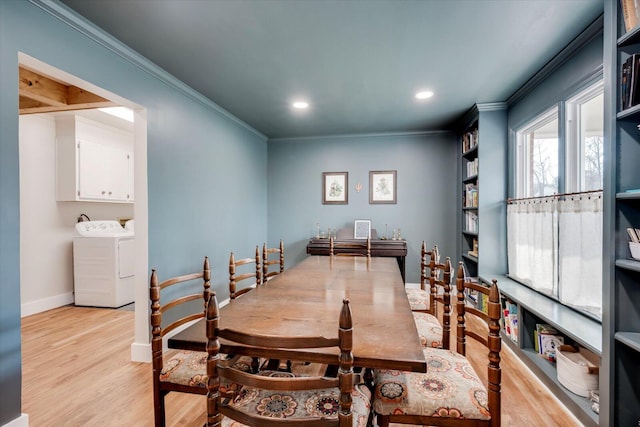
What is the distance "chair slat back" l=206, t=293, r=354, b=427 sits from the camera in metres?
0.89

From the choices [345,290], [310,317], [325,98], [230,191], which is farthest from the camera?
[230,191]

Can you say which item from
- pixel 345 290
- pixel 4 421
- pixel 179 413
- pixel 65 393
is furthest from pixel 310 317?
pixel 65 393

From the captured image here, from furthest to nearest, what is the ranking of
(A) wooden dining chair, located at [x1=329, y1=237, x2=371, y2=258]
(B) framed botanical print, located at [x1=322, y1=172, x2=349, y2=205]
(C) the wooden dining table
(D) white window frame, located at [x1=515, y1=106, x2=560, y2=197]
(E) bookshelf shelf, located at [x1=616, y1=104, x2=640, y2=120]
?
(B) framed botanical print, located at [x1=322, y1=172, x2=349, y2=205] < (A) wooden dining chair, located at [x1=329, y1=237, x2=371, y2=258] < (D) white window frame, located at [x1=515, y1=106, x2=560, y2=197] < (E) bookshelf shelf, located at [x1=616, y1=104, x2=640, y2=120] < (C) the wooden dining table

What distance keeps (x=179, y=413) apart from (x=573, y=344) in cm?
276

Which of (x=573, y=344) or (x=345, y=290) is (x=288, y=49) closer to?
(x=345, y=290)

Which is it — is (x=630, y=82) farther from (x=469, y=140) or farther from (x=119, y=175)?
(x=119, y=175)

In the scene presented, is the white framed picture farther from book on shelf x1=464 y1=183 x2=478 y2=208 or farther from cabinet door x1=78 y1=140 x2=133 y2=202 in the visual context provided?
cabinet door x1=78 y1=140 x2=133 y2=202

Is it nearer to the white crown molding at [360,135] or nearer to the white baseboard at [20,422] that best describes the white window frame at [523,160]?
the white crown molding at [360,135]

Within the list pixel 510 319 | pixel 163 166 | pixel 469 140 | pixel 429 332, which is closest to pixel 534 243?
pixel 510 319

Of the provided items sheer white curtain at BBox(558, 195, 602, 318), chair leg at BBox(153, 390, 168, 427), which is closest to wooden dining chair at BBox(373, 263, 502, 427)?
chair leg at BBox(153, 390, 168, 427)

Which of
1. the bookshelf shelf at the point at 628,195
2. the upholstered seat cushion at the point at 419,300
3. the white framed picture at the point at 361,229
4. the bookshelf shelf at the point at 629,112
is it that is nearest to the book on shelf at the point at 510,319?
the upholstered seat cushion at the point at 419,300

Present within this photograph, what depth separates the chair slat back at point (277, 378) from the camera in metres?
0.89

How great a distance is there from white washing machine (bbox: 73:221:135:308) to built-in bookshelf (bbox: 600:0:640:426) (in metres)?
4.79

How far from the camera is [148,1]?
1.77m
